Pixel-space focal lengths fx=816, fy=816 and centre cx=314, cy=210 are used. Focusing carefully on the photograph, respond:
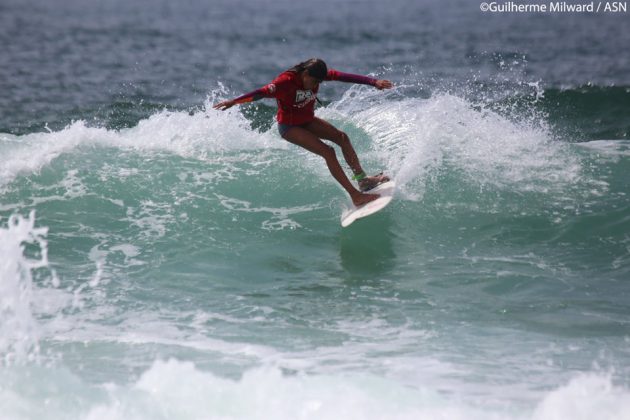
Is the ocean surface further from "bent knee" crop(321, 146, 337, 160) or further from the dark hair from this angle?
the dark hair

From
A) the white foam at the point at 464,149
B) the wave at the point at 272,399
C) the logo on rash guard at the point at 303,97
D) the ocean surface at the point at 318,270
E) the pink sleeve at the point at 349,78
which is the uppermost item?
the pink sleeve at the point at 349,78

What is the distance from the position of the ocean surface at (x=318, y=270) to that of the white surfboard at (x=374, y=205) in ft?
0.89

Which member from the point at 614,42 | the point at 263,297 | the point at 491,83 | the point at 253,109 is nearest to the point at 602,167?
the point at 263,297

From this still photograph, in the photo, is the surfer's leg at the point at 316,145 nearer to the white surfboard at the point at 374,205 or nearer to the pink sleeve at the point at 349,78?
the white surfboard at the point at 374,205

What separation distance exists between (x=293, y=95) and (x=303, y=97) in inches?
5.4

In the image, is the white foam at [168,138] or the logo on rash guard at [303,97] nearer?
the logo on rash guard at [303,97]

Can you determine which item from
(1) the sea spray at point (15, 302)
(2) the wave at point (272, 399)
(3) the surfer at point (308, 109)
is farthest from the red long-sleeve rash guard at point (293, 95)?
(2) the wave at point (272, 399)

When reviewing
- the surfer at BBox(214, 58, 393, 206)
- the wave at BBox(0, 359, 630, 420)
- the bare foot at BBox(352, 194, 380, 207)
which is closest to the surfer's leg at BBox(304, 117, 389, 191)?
the surfer at BBox(214, 58, 393, 206)

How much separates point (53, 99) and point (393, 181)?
51.9 ft

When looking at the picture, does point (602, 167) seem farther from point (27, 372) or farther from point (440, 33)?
point (440, 33)

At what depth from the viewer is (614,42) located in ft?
123

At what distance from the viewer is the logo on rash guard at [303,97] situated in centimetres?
964

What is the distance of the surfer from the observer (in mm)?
9391

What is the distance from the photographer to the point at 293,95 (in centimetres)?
963
